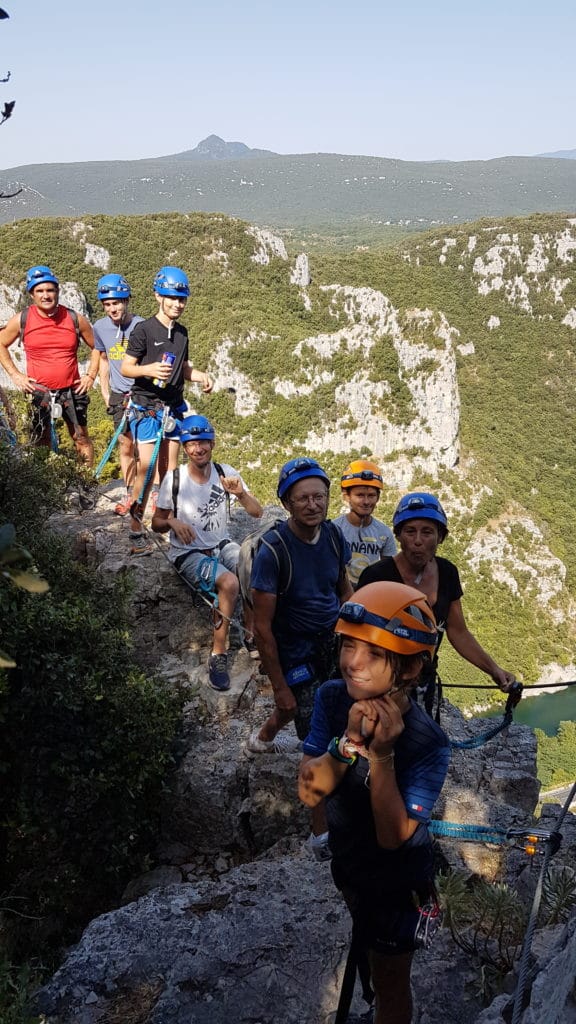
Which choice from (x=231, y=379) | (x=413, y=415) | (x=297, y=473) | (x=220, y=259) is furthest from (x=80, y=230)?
(x=297, y=473)

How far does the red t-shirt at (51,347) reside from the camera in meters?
6.81

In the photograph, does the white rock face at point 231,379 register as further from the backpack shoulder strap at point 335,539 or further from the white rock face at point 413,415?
the backpack shoulder strap at point 335,539

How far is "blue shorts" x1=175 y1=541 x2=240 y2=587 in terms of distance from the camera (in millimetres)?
5258

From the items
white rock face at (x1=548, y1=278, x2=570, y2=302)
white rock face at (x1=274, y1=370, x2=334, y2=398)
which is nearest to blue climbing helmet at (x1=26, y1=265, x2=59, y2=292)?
white rock face at (x1=274, y1=370, x2=334, y2=398)

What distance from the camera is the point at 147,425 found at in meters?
6.47

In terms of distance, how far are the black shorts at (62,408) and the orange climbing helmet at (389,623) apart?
5.89 m

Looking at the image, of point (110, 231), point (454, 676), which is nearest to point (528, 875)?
point (454, 676)

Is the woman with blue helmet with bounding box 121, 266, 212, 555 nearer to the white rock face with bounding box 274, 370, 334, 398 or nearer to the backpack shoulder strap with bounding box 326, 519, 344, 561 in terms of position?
the backpack shoulder strap with bounding box 326, 519, 344, 561

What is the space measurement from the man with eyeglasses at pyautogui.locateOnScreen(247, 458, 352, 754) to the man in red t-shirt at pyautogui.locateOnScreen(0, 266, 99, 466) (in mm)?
4014

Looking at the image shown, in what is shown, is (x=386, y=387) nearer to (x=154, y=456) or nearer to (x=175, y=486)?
(x=154, y=456)

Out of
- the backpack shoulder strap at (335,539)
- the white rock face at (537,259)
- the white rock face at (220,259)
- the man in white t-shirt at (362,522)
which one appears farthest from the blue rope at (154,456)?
the white rock face at (537,259)

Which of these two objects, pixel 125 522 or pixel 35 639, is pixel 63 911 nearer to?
pixel 35 639

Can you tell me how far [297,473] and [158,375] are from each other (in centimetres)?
280

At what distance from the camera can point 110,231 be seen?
Result: 8712cm
